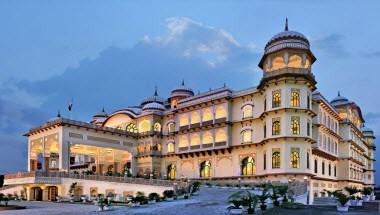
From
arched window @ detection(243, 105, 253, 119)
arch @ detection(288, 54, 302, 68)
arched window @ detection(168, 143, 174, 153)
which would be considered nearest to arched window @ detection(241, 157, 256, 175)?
arched window @ detection(243, 105, 253, 119)

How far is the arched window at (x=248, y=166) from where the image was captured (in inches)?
1861

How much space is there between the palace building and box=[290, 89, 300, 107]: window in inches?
4.0

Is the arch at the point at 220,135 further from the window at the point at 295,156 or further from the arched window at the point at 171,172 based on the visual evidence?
the window at the point at 295,156

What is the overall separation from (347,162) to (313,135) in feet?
46.1

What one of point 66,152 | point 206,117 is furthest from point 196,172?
point 66,152

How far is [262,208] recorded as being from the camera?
2428cm

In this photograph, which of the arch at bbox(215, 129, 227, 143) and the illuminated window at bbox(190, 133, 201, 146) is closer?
the arch at bbox(215, 129, 227, 143)

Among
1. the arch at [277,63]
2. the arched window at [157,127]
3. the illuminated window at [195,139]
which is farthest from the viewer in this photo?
the arched window at [157,127]

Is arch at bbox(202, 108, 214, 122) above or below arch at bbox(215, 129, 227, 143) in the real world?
above

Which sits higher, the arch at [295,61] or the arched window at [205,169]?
the arch at [295,61]

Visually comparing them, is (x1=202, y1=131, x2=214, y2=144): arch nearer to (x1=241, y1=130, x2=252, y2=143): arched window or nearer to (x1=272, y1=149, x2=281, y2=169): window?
(x1=241, y1=130, x2=252, y2=143): arched window

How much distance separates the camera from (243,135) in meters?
48.7

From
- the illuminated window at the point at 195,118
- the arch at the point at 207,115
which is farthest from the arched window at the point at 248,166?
the illuminated window at the point at 195,118

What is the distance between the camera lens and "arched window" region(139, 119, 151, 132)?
2371 inches
